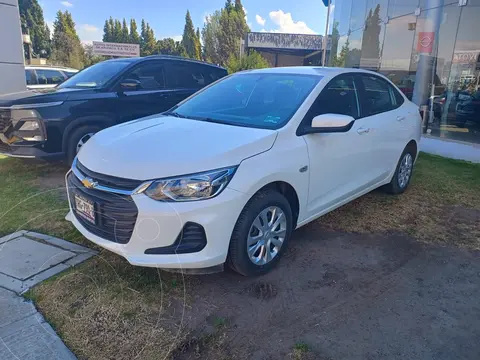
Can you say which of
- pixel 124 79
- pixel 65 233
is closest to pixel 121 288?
pixel 65 233

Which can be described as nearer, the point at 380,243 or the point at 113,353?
the point at 113,353

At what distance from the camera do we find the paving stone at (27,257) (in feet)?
10.2

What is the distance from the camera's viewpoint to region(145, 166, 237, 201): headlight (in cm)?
261

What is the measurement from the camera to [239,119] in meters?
3.47

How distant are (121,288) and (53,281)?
555mm

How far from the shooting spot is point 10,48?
336 inches

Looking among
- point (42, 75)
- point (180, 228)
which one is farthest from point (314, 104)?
point (42, 75)

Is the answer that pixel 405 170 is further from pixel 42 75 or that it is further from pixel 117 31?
pixel 117 31

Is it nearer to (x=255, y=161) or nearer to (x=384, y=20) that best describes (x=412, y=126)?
(x=255, y=161)

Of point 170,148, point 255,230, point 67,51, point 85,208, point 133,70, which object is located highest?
point 67,51

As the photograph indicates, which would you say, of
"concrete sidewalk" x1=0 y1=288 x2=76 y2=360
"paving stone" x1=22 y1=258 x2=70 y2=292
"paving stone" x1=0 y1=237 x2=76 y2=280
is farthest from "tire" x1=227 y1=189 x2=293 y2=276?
"paving stone" x1=0 y1=237 x2=76 y2=280

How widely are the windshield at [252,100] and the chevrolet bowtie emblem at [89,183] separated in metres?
1.23

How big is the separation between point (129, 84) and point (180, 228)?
399cm

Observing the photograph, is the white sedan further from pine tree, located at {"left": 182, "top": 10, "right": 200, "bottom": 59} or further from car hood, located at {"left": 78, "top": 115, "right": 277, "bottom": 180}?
pine tree, located at {"left": 182, "top": 10, "right": 200, "bottom": 59}
